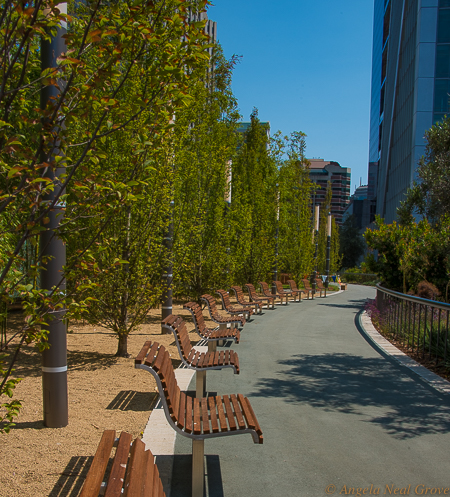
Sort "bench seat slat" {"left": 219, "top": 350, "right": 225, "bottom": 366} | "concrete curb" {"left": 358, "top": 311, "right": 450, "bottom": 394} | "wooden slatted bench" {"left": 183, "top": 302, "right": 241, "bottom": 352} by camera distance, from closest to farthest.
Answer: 1. "bench seat slat" {"left": 219, "top": 350, "right": 225, "bottom": 366}
2. "concrete curb" {"left": 358, "top": 311, "right": 450, "bottom": 394}
3. "wooden slatted bench" {"left": 183, "top": 302, "right": 241, "bottom": 352}

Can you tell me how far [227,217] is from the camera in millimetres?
15586

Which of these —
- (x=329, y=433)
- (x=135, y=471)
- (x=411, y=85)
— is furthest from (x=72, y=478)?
(x=411, y=85)

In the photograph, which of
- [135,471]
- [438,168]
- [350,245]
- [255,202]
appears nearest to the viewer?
[135,471]

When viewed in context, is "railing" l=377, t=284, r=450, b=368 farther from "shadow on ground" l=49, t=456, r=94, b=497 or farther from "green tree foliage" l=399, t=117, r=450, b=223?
"shadow on ground" l=49, t=456, r=94, b=497

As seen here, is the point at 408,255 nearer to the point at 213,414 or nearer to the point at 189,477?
the point at 213,414

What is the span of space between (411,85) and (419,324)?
3869cm

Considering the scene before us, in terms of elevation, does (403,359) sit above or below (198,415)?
below

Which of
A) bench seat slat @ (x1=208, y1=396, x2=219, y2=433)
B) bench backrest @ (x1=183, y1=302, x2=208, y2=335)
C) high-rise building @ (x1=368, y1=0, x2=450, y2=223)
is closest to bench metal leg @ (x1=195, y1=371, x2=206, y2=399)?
bench seat slat @ (x1=208, y1=396, x2=219, y2=433)

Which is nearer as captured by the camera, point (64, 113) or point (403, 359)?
point (64, 113)

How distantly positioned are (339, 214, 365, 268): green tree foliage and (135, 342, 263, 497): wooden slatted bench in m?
63.8

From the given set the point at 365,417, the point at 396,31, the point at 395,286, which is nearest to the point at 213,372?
the point at 365,417

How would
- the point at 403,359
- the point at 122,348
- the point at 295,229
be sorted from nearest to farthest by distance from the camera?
the point at 122,348 < the point at 403,359 < the point at 295,229

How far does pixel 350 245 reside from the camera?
65812 mm

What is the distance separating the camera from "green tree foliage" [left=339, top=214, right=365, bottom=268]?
6562 centimetres
